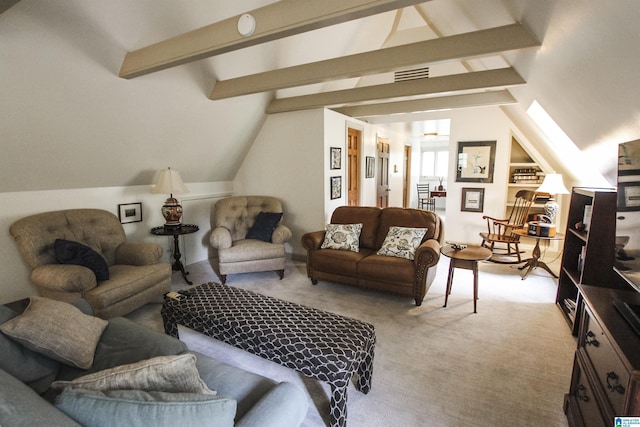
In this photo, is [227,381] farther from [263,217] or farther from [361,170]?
[361,170]

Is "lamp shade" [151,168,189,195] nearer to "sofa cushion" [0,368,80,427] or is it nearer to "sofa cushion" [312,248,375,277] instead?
"sofa cushion" [312,248,375,277]

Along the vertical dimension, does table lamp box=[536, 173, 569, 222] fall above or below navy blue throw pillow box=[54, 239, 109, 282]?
above

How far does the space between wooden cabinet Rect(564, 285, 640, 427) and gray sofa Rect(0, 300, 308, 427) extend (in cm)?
119

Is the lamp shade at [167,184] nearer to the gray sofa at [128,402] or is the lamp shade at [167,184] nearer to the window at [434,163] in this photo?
the gray sofa at [128,402]

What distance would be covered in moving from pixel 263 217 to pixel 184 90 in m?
1.81

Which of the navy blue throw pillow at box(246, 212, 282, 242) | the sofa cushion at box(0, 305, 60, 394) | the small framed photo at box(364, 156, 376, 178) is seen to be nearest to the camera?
the sofa cushion at box(0, 305, 60, 394)

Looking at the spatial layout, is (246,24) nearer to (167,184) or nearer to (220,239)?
(167,184)

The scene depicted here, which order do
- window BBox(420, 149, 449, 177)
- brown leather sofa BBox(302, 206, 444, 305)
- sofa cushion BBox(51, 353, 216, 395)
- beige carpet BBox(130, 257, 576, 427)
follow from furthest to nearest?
1. window BBox(420, 149, 449, 177)
2. brown leather sofa BBox(302, 206, 444, 305)
3. beige carpet BBox(130, 257, 576, 427)
4. sofa cushion BBox(51, 353, 216, 395)

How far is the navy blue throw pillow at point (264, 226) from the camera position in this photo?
4.07 meters

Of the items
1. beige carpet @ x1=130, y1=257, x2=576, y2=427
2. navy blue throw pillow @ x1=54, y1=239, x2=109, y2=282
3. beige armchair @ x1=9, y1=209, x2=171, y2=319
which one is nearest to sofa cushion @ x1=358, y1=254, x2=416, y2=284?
beige carpet @ x1=130, y1=257, x2=576, y2=427

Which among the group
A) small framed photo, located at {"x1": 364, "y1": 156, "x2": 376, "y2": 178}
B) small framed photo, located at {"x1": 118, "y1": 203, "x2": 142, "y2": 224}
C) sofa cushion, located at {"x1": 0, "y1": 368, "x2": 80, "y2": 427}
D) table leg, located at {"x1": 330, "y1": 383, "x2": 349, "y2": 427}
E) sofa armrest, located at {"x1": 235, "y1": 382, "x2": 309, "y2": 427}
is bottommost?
table leg, located at {"x1": 330, "y1": 383, "x2": 349, "y2": 427}

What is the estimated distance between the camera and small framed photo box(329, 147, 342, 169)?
4399mm

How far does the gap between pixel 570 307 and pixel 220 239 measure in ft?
11.8

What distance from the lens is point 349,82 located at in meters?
4.83
